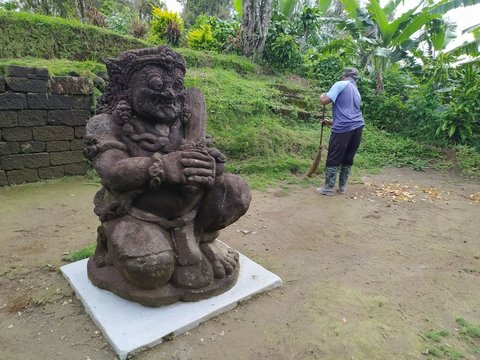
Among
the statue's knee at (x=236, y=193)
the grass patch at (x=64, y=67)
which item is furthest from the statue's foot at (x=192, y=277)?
the grass patch at (x=64, y=67)

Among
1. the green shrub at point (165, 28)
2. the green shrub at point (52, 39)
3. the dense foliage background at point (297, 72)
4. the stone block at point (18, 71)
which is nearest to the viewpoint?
the stone block at point (18, 71)

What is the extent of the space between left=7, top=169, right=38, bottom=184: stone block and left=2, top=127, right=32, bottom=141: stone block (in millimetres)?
437

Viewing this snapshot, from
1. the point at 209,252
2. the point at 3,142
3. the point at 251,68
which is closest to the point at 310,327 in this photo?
the point at 209,252

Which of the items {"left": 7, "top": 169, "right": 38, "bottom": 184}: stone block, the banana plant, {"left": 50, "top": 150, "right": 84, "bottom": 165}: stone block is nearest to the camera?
{"left": 7, "top": 169, "right": 38, "bottom": 184}: stone block

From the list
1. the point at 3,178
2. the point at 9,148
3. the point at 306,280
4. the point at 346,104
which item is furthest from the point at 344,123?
the point at 3,178

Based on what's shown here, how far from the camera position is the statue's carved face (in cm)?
209

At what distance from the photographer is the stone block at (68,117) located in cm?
487

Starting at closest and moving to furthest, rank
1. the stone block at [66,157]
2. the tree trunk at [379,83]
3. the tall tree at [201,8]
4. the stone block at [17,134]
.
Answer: the stone block at [17,134] → the stone block at [66,157] → the tree trunk at [379,83] → the tall tree at [201,8]

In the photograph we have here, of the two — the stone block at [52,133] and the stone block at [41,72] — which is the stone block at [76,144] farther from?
the stone block at [41,72]

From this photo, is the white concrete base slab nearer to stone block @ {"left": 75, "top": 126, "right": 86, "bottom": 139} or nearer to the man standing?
the man standing

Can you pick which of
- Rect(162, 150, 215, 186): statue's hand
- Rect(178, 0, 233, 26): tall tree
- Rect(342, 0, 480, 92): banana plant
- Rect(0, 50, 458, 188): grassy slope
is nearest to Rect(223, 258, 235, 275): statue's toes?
Rect(162, 150, 215, 186): statue's hand

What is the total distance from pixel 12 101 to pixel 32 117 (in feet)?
0.96

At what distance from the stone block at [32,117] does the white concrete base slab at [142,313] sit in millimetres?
3102

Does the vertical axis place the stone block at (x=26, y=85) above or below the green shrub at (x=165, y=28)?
below
